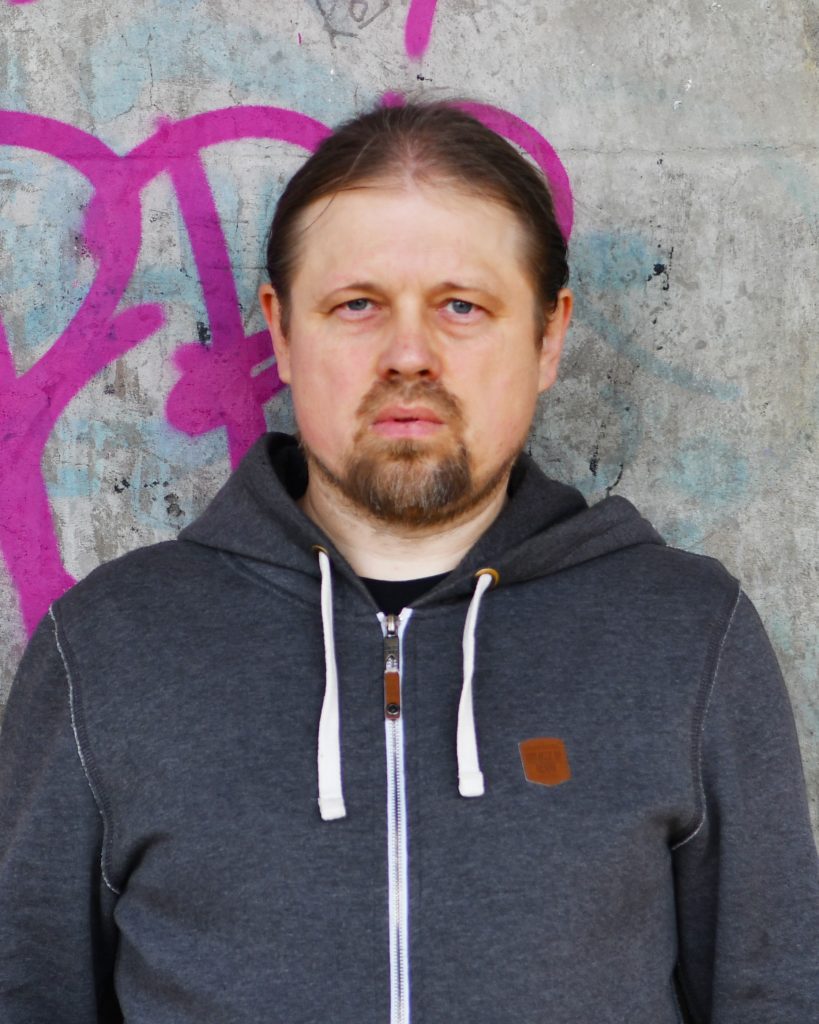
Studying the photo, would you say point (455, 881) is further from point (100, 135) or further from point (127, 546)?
point (100, 135)

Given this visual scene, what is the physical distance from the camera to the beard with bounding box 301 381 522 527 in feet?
6.79

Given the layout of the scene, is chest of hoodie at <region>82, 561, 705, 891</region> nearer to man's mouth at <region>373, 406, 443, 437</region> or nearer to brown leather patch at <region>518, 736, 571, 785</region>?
brown leather patch at <region>518, 736, 571, 785</region>

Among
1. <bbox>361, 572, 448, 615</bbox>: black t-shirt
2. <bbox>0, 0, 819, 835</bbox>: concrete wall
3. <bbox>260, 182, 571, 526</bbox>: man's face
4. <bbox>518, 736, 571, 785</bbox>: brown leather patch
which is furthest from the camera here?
<bbox>0, 0, 819, 835</bbox>: concrete wall

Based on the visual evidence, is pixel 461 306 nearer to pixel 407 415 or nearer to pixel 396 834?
pixel 407 415

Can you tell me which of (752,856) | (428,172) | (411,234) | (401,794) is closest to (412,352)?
(411,234)

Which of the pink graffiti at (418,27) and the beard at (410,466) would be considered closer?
the beard at (410,466)

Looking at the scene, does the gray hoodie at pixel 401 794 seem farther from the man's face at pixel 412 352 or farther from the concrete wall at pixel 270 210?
the concrete wall at pixel 270 210

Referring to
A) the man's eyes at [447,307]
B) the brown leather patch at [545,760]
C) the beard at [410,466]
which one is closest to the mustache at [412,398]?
the beard at [410,466]

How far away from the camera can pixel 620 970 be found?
6.40 ft

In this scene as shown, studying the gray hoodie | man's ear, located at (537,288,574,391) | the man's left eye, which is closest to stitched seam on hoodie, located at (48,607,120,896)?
the gray hoodie

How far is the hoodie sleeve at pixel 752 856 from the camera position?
2.05 meters

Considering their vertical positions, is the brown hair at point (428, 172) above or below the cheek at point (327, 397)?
above

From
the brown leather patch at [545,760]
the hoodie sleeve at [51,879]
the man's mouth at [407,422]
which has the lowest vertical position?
the hoodie sleeve at [51,879]

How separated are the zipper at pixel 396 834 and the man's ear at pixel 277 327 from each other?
1.95ft
